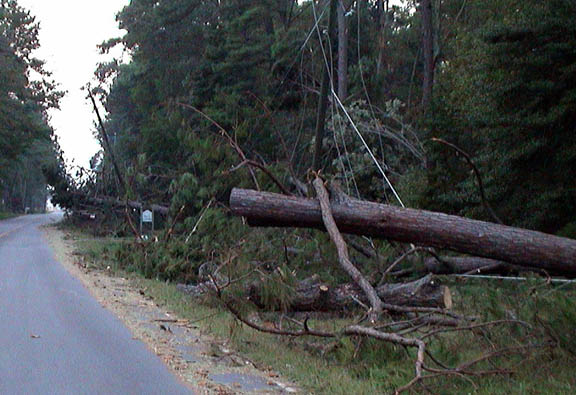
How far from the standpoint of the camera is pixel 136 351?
9.40 metres

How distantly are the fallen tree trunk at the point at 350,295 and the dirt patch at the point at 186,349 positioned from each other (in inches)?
49.2

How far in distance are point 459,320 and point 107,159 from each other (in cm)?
2740

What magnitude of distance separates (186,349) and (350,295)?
269cm

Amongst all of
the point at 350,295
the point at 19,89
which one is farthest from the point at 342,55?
the point at 19,89

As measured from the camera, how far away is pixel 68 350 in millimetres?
9375

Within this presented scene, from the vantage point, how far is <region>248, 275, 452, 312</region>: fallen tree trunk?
36.3 ft

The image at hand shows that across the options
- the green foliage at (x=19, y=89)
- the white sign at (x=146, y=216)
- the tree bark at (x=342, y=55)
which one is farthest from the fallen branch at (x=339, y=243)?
the green foliage at (x=19, y=89)

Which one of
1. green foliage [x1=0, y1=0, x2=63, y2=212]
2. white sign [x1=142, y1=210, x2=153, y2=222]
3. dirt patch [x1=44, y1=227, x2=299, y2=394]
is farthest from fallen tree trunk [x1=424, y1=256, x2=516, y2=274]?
green foliage [x1=0, y1=0, x2=63, y2=212]

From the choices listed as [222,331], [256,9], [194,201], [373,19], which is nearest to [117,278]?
[194,201]

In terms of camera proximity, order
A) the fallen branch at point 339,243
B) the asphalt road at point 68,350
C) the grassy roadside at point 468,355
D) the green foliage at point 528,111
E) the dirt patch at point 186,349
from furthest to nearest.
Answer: the green foliage at point 528,111, the fallen branch at point 339,243, the dirt patch at point 186,349, the grassy roadside at point 468,355, the asphalt road at point 68,350

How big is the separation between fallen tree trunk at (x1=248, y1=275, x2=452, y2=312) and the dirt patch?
125cm

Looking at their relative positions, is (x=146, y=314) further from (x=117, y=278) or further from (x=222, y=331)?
(x=117, y=278)

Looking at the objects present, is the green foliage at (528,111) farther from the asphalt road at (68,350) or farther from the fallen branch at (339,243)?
the asphalt road at (68,350)

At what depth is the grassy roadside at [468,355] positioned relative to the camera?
7.81 metres
